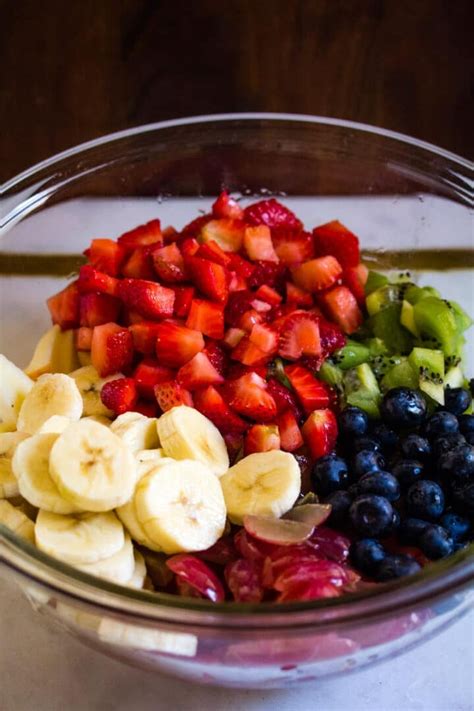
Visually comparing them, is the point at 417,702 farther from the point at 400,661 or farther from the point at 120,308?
the point at 120,308

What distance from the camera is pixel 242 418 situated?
1.58m

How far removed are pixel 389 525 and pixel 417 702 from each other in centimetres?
27

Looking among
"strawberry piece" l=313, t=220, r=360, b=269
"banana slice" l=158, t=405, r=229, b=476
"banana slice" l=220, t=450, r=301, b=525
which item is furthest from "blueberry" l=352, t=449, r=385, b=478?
"strawberry piece" l=313, t=220, r=360, b=269

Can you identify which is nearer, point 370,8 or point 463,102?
point 370,8

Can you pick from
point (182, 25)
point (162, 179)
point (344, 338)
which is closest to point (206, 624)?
point (344, 338)

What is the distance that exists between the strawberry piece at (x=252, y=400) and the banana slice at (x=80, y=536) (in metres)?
0.37

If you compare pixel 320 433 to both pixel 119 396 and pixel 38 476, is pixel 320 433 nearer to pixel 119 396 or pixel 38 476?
pixel 119 396

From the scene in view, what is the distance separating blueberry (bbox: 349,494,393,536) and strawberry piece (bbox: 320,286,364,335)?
0.53m

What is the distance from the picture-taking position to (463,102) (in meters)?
2.62

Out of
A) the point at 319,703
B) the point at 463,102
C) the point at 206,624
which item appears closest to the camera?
the point at 206,624

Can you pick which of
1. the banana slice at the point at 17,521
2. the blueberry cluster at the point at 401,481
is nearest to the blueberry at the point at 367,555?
the blueberry cluster at the point at 401,481

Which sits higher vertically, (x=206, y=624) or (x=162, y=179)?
(x=162, y=179)

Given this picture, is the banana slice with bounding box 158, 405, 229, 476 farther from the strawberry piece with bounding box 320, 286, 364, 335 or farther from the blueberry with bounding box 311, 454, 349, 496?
the strawberry piece with bounding box 320, 286, 364, 335

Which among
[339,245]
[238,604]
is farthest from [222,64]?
[238,604]
